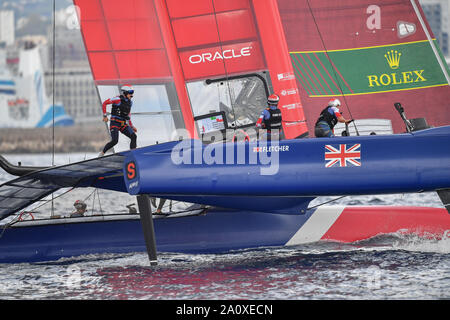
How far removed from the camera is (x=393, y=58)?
9875 millimetres

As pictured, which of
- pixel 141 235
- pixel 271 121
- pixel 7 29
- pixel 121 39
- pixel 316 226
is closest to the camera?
pixel 271 121

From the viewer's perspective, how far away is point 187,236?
29.7 ft

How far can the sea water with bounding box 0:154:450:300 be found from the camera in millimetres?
6855

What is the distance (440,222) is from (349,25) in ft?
9.20

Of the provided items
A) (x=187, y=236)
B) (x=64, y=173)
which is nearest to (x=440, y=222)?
(x=187, y=236)

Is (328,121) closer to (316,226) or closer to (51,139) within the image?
(316,226)

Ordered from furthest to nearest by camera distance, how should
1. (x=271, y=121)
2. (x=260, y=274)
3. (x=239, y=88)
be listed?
(x=239, y=88) < (x=271, y=121) < (x=260, y=274)

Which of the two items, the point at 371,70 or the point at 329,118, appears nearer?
the point at 329,118

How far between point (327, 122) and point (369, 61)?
1.83 meters

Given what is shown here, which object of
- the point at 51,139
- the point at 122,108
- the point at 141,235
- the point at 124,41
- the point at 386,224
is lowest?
the point at 386,224

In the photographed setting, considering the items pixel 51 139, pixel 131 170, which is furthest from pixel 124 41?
pixel 51 139

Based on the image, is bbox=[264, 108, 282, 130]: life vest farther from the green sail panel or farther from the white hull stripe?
the green sail panel

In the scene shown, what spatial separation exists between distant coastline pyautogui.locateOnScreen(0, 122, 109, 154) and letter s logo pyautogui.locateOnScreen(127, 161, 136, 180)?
2426 inches

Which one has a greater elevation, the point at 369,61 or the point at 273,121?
the point at 369,61
